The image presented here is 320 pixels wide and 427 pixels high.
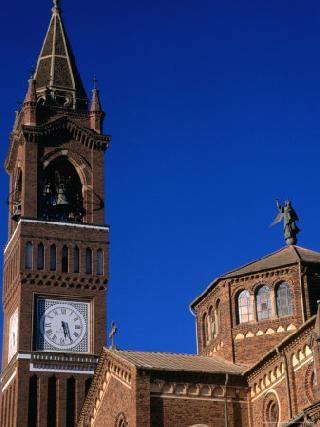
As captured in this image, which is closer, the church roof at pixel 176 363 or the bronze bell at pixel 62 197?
the church roof at pixel 176 363

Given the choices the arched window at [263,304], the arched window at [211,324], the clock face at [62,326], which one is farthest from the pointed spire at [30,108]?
the arched window at [263,304]

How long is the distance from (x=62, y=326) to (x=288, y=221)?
46.1ft

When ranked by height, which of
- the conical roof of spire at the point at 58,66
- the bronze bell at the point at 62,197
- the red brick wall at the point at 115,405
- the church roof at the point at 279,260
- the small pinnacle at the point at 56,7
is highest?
the small pinnacle at the point at 56,7

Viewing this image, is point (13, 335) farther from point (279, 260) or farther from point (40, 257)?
point (279, 260)

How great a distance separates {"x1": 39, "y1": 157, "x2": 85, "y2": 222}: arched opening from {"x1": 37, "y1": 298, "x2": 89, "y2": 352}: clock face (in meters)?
4.93

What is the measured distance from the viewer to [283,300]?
39.3 meters

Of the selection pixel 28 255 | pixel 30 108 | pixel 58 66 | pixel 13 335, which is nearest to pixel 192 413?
pixel 13 335

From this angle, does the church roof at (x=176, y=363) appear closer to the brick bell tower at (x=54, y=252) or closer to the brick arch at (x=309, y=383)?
the brick arch at (x=309, y=383)

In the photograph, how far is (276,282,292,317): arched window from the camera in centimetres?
3909

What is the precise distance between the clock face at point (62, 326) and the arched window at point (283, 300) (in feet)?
46.6

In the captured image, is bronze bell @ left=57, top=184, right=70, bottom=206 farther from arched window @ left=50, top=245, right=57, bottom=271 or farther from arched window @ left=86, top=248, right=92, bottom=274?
arched window @ left=86, top=248, right=92, bottom=274

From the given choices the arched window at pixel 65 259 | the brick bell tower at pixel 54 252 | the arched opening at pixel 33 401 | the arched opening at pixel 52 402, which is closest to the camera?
the arched opening at pixel 33 401

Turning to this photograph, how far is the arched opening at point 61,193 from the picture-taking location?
175 ft

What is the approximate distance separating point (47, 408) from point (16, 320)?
498 centimetres
